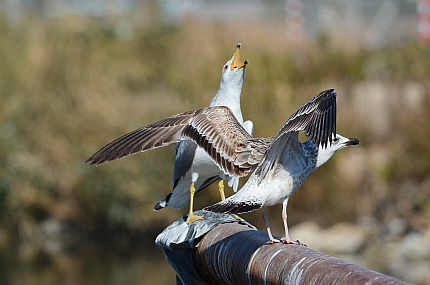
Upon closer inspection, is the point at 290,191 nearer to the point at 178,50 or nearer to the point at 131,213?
the point at 131,213

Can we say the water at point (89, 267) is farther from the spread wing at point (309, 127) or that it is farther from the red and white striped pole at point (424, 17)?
the red and white striped pole at point (424, 17)

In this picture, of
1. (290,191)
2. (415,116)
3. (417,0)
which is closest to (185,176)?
(290,191)

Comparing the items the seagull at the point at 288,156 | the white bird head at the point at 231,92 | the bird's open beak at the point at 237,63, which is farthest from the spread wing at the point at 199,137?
the bird's open beak at the point at 237,63

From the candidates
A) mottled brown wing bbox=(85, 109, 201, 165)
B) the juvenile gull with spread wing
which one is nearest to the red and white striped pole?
mottled brown wing bbox=(85, 109, 201, 165)

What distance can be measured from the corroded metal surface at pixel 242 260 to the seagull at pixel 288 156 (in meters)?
0.17

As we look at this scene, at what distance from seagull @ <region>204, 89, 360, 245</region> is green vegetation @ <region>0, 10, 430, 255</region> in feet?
20.1

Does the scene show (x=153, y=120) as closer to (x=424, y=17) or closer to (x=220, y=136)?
(x=220, y=136)

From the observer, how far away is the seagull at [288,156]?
3.12 metres

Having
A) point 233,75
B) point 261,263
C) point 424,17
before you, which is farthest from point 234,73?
point 424,17

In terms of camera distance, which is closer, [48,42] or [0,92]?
[0,92]

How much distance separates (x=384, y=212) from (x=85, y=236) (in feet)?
13.4

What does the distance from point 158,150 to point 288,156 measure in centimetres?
667

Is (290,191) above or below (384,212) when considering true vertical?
above

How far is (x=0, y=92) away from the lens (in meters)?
10.8
